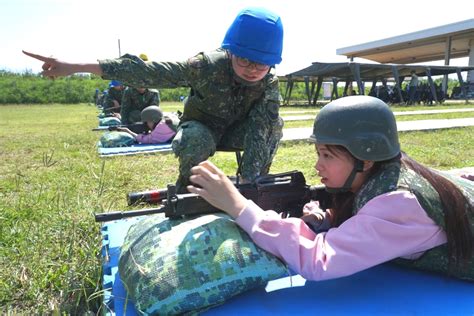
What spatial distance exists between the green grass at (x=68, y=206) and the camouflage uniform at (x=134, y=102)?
2285 mm

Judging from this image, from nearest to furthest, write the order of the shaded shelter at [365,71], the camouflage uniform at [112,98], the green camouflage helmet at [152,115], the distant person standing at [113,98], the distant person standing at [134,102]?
the green camouflage helmet at [152,115] < the distant person standing at [134,102] < the distant person standing at [113,98] < the camouflage uniform at [112,98] < the shaded shelter at [365,71]

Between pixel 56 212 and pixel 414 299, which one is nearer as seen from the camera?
pixel 414 299

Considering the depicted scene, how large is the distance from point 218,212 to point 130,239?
54cm

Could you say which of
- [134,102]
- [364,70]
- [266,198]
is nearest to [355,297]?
[266,198]

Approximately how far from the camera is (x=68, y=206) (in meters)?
3.59

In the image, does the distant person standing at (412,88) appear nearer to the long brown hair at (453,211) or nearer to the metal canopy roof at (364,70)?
the metal canopy roof at (364,70)

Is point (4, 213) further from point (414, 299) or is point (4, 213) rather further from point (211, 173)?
point (414, 299)

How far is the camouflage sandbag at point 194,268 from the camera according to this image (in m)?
2.03

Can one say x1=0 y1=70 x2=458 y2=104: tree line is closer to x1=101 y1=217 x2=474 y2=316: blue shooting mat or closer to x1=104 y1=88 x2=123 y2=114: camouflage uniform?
x1=104 y1=88 x2=123 y2=114: camouflage uniform

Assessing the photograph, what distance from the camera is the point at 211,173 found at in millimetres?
2158

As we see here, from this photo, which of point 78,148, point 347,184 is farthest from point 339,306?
point 78,148

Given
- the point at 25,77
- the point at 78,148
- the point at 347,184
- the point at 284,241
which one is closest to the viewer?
the point at 284,241

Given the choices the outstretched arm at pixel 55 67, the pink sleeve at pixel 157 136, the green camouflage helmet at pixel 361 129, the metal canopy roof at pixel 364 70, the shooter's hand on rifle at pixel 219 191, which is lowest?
the pink sleeve at pixel 157 136

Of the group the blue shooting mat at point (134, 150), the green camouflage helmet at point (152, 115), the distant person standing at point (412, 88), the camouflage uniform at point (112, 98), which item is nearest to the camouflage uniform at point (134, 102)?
the green camouflage helmet at point (152, 115)
